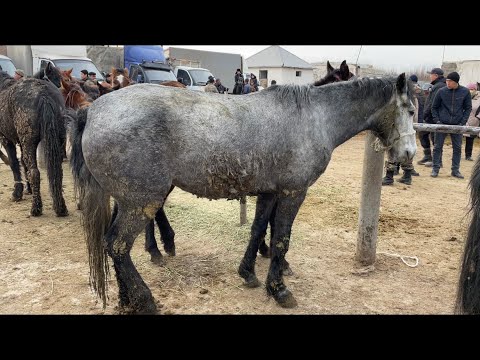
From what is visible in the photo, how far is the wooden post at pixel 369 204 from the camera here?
3.98 metres

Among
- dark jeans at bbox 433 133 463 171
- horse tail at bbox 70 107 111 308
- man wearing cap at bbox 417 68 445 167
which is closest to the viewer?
horse tail at bbox 70 107 111 308

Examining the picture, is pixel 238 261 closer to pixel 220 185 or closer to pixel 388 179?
pixel 220 185

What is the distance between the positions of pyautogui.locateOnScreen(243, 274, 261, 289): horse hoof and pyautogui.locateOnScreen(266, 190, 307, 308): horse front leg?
Result: 0.29 metres

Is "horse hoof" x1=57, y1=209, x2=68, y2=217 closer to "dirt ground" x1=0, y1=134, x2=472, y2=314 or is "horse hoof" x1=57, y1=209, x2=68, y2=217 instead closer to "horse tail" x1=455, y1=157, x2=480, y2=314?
"dirt ground" x1=0, y1=134, x2=472, y2=314

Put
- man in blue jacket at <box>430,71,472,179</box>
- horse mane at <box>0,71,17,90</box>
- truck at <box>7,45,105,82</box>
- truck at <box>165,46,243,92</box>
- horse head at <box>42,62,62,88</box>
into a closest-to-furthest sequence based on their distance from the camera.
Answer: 1. horse mane at <box>0,71,17,90</box>
2. horse head at <box>42,62,62,88</box>
3. man in blue jacket at <box>430,71,472,179</box>
4. truck at <box>7,45,105,82</box>
5. truck at <box>165,46,243,92</box>

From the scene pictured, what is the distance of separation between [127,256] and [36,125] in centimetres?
327

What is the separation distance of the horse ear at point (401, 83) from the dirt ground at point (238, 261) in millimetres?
1929

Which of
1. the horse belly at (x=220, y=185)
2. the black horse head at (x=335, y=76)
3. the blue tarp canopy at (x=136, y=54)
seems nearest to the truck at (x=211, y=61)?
the blue tarp canopy at (x=136, y=54)

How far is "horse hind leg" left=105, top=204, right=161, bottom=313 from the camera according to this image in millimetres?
2902

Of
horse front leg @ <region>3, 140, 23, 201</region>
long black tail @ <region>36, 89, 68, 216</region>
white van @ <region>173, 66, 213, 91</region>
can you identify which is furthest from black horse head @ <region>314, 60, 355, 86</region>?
white van @ <region>173, 66, 213, 91</region>

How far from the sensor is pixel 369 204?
406 cm

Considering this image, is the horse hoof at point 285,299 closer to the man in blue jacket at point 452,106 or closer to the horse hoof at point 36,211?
the horse hoof at point 36,211

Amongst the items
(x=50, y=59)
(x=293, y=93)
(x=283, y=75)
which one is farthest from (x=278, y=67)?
(x=293, y=93)

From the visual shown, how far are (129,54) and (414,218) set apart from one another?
17.4 meters
